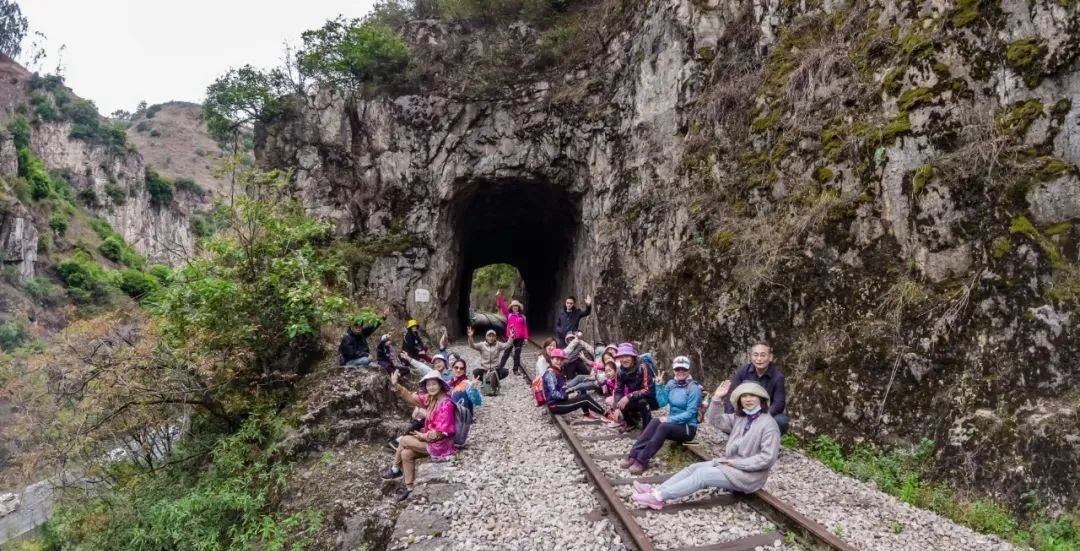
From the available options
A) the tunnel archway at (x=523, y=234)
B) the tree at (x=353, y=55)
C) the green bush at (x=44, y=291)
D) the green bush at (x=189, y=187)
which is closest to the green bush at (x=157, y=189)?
the green bush at (x=189, y=187)

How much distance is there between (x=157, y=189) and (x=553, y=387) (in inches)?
3634

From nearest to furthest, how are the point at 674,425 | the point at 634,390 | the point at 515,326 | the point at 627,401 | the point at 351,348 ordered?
the point at 674,425 < the point at 627,401 < the point at 634,390 < the point at 351,348 < the point at 515,326

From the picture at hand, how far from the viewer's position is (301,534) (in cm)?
564

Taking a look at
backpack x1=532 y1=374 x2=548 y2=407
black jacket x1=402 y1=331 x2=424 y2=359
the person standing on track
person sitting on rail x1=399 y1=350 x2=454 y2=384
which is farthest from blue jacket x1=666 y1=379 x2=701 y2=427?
black jacket x1=402 y1=331 x2=424 y2=359

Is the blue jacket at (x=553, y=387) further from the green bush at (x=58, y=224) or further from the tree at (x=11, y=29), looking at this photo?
the tree at (x=11, y=29)

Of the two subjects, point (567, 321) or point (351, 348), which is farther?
point (567, 321)

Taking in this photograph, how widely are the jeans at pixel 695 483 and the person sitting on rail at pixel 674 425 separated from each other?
98 centimetres

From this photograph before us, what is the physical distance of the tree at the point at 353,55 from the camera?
18.4m

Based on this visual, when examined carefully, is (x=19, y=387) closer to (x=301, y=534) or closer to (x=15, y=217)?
(x=301, y=534)

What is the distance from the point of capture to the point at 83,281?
163 ft

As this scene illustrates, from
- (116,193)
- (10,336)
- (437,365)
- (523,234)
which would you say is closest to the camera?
(437,365)

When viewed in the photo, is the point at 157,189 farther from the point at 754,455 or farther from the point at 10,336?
the point at 754,455

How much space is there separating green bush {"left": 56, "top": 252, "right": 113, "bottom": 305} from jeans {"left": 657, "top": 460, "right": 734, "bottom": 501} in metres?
60.5

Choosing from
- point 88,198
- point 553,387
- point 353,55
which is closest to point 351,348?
point 553,387
